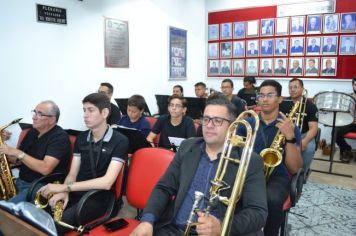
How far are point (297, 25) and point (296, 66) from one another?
0.83m

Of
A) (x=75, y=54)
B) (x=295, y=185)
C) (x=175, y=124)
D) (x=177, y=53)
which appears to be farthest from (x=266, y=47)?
(x=295, y=185)

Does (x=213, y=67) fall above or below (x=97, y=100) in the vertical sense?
above

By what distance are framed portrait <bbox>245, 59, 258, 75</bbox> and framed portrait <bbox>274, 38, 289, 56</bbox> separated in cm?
48

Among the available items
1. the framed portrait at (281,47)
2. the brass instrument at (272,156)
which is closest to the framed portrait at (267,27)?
the framed portrait at (281,47)

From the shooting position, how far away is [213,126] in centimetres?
172

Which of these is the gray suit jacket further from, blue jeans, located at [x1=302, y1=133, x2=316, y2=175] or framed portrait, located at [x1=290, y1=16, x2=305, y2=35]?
framed portrait, located at [x1=290, y1=16, x2=305, y2=35]

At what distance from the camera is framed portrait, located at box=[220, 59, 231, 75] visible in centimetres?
686

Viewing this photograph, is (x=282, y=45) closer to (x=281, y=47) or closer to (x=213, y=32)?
(x=281, y=47)

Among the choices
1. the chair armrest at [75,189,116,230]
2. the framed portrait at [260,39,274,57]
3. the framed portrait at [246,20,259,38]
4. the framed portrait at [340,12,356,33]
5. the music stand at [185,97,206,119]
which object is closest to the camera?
the chair armrest at [75,189,116,230]

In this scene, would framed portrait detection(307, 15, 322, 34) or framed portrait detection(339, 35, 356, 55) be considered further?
framed portrait detection(307, 15, 322, 34)

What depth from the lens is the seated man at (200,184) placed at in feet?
5.05

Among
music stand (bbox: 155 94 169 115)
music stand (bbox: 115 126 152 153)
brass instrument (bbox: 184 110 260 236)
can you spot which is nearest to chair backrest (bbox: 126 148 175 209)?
music stand (bbox: 115 126 152 153)

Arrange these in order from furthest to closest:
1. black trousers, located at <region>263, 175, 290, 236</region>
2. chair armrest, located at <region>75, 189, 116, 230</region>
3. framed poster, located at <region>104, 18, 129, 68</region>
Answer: framed poster, located at <region>104, 18, 129, 68</region> < black trousers, located at <region>263, 175, 290, 236</region> < chair armrest, located at <region>75, 189, 116, 230</region>

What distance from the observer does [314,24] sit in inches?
229
